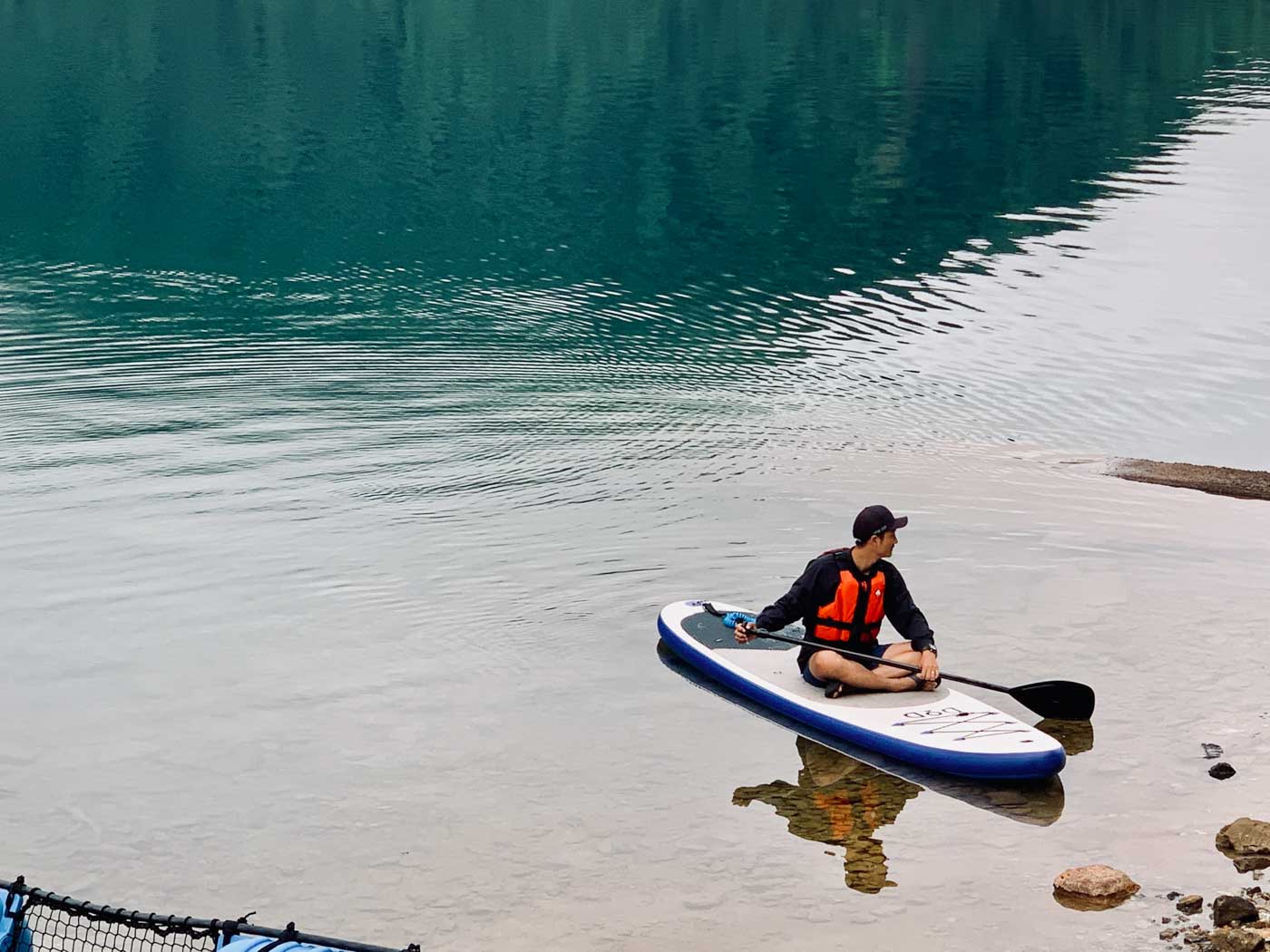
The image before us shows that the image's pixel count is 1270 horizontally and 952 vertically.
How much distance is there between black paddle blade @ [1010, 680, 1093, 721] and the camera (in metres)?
15.5

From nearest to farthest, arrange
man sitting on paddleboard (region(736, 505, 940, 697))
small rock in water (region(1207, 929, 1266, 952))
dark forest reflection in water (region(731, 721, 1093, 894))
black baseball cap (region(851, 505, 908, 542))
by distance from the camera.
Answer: small rock in water (region(1207, 929, 1266, 952)) → dark forest reflection in water (region(731, 721, 1093, 894)) → black baseball cap (region(851, 505, 908, 542)) → man sitting on paddleboard (region(736, 505, 940, 697))

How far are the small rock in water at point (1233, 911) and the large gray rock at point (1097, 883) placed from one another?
909 mm

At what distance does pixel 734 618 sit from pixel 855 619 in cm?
219

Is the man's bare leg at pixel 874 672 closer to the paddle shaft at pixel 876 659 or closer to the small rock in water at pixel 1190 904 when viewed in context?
the paddle shaft at pixel 876 659

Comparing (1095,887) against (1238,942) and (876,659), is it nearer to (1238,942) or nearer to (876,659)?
(1238,942)

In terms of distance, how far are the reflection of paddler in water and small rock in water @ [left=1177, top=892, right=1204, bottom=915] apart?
232 cm

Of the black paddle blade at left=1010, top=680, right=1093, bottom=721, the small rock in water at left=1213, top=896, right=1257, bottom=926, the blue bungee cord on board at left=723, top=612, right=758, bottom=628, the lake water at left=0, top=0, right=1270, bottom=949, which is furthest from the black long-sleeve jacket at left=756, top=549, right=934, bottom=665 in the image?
the small rock in water at left=1213, top=896, right=1257, bottom=926

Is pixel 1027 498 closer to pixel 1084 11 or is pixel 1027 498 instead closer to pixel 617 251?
pixel 617 251

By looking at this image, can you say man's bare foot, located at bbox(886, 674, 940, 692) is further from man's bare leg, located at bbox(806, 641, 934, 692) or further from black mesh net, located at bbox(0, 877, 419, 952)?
black mesh net, located at bbox(0, 877, 419, 952)

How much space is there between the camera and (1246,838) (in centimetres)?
1282

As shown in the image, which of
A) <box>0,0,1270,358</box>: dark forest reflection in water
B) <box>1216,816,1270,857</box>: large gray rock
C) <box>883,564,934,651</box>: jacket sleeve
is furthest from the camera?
<box>0,0,1270,358</box>: dark forest reflection in water

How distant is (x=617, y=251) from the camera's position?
42344mm

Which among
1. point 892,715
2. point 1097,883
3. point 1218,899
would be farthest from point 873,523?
point 1218,899

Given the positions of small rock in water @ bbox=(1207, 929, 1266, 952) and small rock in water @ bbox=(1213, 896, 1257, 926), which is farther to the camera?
small rock in water @ bbox=(1213, 896, 1257, 926)
